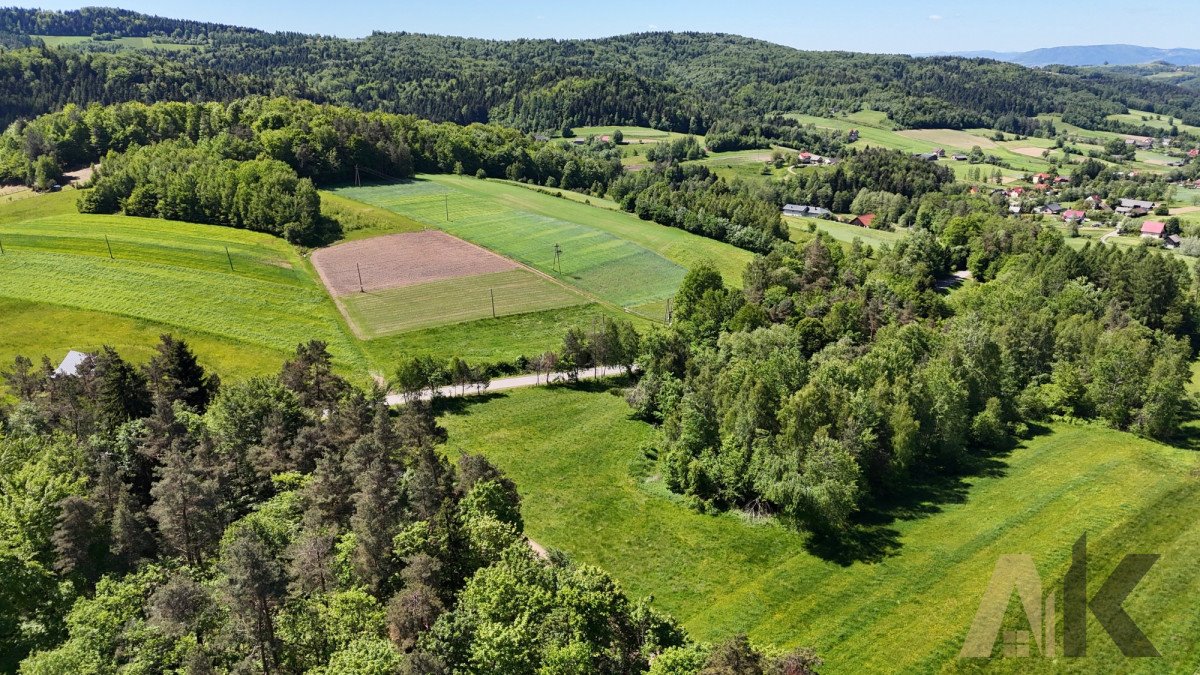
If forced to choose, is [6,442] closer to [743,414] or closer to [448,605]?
[448,605]

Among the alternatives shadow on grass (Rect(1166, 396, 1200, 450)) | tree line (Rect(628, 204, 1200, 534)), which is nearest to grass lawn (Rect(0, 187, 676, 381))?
tree line (Rect(628, 204, 1200, 534))

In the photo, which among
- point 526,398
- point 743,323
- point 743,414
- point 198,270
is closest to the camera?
point 743,414

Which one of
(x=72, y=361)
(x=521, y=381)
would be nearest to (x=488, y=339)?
(x=521, y=381)

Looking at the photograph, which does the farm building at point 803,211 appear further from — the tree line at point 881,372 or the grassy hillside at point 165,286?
the grassy hillside at point 165,286

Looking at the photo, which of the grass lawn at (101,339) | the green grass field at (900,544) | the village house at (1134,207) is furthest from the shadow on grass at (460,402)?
the village house at (1134,207)

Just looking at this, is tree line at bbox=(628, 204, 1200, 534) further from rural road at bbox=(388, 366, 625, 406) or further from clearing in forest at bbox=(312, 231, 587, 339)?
clearing in forest at bbox=(312, 231, 587, 339)

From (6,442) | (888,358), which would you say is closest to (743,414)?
(888,358)

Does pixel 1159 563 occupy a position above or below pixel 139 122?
below
